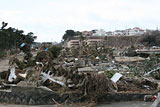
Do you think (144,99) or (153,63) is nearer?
(144,99)

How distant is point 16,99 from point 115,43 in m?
68.7

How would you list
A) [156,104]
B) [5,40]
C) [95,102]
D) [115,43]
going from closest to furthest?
[156,104] → [95,102] → [5,40] → [115,43]

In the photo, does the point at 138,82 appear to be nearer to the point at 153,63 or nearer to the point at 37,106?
the point at 37,106

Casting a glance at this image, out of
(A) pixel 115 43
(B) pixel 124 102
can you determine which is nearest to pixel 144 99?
(B) pixel 124 102

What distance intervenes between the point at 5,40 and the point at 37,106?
38.8m

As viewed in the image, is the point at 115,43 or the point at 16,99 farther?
the point at 115,43

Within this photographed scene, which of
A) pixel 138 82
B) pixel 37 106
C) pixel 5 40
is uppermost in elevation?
pixel 5 40

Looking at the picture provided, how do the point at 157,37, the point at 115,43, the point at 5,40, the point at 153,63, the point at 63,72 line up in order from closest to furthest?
1. the point at 63,72
2. the point at 153,63
3. the point at 5,40
4. the point at 157,37
5. the point at 115,43

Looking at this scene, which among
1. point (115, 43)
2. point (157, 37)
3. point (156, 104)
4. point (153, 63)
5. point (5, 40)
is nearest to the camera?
point (156, 104)

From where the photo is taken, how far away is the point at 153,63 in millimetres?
14922

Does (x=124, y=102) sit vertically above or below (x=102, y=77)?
below

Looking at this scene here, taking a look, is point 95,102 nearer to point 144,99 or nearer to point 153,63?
point 144,99

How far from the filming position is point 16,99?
8359 mm

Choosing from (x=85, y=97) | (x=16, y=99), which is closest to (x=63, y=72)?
→ (x=85, y=97)
